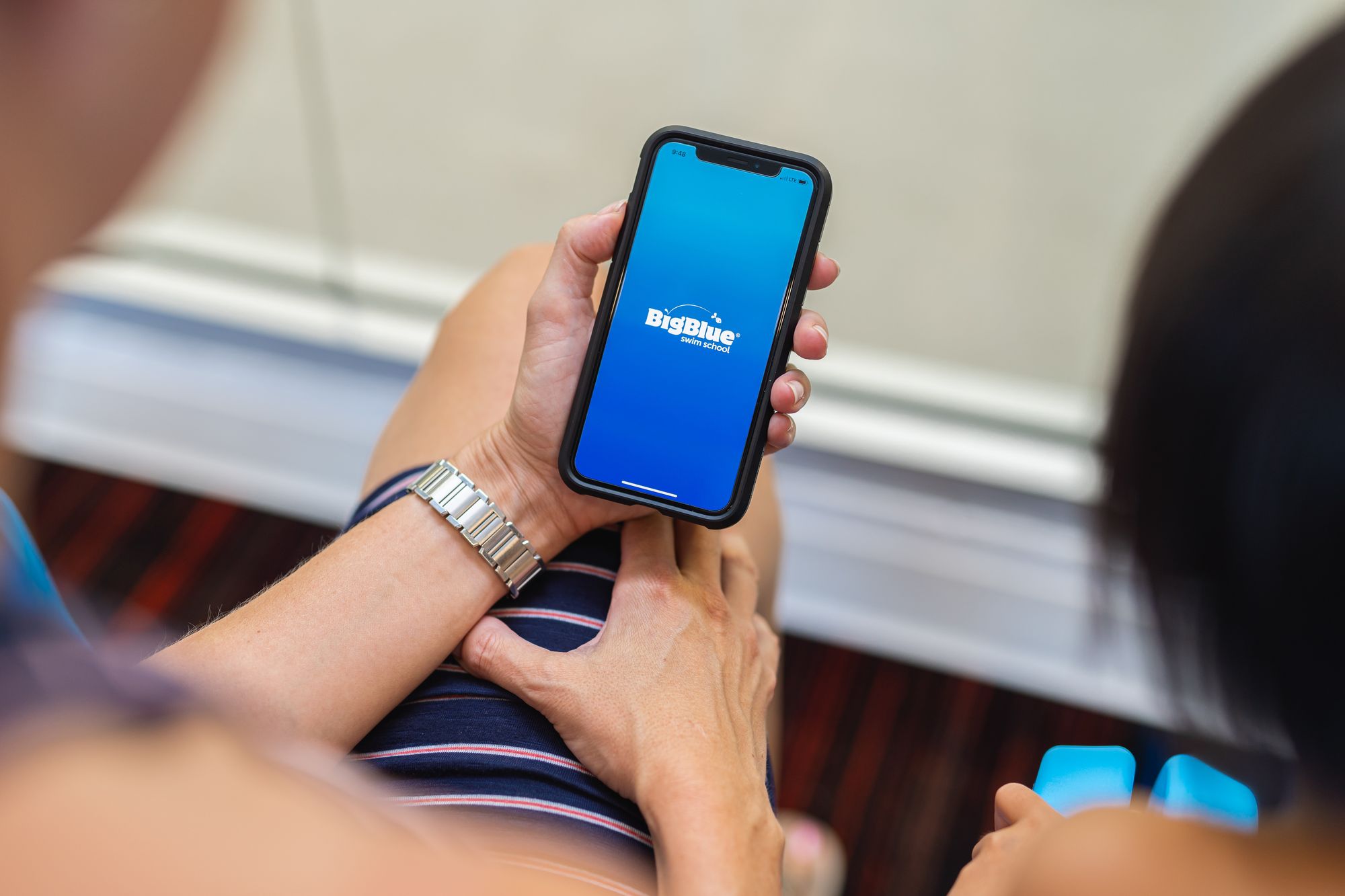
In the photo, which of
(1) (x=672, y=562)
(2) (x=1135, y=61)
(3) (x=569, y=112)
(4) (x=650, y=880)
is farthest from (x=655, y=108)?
Answer: (4) (x=650, y=880)

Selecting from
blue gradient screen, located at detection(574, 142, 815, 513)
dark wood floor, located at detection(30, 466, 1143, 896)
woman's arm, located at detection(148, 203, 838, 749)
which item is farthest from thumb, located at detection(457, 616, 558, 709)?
dark wood floor, located at detection(30, 466, 1143, 896)

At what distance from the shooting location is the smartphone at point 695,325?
0.67 metres

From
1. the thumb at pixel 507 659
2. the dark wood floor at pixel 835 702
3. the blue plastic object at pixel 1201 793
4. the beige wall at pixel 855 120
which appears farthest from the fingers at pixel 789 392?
the dark wood floor at pixel 835 702

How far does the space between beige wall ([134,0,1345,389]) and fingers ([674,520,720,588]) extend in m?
0.58

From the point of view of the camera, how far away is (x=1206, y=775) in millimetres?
694

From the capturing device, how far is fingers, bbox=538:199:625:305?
675mm

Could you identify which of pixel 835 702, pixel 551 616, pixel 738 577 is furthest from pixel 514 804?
pixel 835 702

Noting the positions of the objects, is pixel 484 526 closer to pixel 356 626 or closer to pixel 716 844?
pixel 356 626

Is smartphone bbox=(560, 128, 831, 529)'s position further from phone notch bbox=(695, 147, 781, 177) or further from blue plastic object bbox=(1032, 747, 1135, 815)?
blue plastic object bbox=(1032, 747, 1135, 815)

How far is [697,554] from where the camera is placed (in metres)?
0.72

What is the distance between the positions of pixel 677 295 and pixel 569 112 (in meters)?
0.64

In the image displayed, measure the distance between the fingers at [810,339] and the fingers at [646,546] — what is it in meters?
0.15

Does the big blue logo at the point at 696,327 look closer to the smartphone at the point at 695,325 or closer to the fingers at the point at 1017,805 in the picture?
the smartphone at the point at 695,325

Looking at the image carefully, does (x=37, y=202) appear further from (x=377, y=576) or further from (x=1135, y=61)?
(x=1135, y=61)
